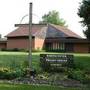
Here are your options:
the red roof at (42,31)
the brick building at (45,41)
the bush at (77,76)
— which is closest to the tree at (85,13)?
the bush at (77,76)

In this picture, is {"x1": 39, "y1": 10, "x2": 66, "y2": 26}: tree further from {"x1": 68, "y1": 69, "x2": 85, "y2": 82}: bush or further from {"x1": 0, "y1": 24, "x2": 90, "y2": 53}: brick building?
{"x1": 68, "y1": 69, "x2": 85, "y2": 82}: bush

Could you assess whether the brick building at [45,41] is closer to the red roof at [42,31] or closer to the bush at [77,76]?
the red roof at [42,31]

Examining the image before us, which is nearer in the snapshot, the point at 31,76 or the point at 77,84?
the point at 77,84

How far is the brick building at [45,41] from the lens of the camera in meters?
61.9

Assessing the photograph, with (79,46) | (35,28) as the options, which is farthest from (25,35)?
(79,46)

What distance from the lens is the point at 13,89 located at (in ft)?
42.8

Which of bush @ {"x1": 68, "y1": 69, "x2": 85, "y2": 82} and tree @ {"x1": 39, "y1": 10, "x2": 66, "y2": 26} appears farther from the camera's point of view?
tree @ {"x1": 39, "y1": 10, "x2": 66, "y2": 26}

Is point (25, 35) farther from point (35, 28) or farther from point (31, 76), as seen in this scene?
point (31, 76)

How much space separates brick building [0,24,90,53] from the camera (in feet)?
203

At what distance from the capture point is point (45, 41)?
6694cm

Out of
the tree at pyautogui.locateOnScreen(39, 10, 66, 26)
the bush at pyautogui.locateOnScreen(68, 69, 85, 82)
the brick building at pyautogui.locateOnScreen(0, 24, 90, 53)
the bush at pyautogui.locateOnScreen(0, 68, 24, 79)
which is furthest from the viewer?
the tree at pyautogui.locateOnScreen(39, 10, 66, 26)

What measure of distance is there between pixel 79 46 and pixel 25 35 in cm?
1061

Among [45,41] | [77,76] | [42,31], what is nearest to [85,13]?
[77,76]

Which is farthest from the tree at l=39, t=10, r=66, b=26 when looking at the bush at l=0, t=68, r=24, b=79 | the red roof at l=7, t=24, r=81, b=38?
the bush at l=0, t=68, r=24, b=79
